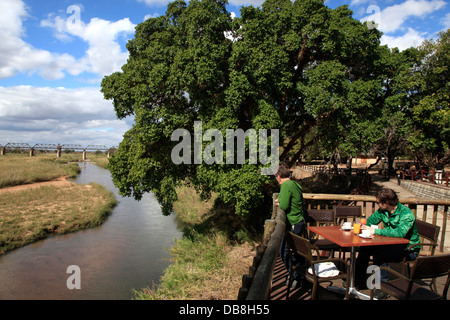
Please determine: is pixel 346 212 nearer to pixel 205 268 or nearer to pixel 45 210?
pixel 205 268

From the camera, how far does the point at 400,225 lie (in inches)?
148

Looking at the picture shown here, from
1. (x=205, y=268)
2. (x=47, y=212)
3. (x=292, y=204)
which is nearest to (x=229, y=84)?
(x=205, y=268)

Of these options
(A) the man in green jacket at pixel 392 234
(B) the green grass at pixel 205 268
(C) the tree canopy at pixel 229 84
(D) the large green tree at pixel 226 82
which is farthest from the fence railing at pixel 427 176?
(A) the man in green jacket at pixel 392 234

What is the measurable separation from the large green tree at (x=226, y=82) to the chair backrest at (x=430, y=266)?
23.3 feet

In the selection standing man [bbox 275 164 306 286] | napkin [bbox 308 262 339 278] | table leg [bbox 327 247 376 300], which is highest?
standing man [bbox 275 164 306 286]

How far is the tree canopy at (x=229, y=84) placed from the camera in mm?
10227

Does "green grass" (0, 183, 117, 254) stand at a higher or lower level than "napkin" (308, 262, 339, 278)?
lower

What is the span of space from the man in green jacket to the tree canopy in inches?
235

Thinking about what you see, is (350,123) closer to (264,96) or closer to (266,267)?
(264,96)

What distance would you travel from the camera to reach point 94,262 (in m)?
13.8

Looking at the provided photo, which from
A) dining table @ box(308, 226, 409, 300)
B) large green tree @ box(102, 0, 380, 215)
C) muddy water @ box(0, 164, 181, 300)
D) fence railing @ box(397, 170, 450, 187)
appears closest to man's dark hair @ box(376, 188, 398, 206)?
dining table @ box(308, 226, 409, 300)

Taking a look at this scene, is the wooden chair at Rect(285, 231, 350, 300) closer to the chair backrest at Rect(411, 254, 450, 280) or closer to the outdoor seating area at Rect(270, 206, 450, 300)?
the outdoor seating area at Rect(270, 206, 450, 300)

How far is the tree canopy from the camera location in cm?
1023
